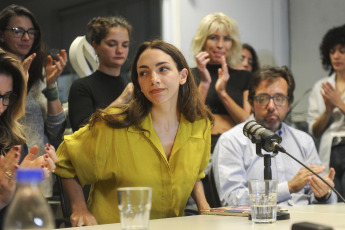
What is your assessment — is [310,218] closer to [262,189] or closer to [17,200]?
[262,189]

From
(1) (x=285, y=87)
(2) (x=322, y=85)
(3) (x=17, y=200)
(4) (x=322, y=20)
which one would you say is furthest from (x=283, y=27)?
(3) (x=17, y=200)

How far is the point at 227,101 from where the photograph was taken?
3584mm

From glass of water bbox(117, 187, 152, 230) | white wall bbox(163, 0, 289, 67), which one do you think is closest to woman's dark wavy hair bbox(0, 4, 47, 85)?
white wall bbox(163, 0, 289, 67)

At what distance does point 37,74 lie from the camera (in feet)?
10.1

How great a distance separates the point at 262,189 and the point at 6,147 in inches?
41.6

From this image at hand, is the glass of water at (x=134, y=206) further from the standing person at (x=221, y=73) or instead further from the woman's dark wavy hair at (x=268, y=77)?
the standing person at (x=221, y=73)

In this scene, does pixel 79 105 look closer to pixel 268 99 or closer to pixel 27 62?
pixel 27 62

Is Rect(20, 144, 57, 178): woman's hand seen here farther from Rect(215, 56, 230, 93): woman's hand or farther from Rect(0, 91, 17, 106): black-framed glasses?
Rect(215, 56, 230, 93): woman's hand

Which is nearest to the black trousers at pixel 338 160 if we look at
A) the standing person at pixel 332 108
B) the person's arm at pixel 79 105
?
the standing person at pixel 332 108

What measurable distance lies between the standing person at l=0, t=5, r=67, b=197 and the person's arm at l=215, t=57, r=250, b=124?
107 cm

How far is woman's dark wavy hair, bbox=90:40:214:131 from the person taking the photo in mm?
2458

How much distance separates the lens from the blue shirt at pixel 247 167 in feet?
9.43

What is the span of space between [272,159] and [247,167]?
168mm

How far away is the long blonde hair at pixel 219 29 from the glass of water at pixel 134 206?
2.53 meters
